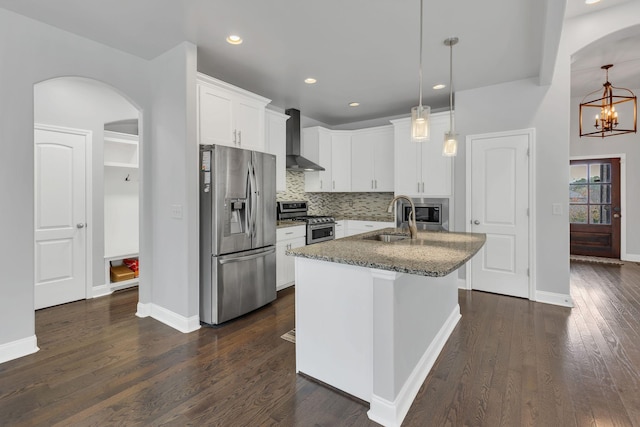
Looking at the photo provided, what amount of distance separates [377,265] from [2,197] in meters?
2.77

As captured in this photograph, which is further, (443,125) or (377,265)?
(443,125)

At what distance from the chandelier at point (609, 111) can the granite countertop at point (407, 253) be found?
3.89 m

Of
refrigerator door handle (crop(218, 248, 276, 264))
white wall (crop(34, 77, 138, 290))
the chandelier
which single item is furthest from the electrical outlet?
the chandelier

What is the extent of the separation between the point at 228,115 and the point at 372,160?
260cm

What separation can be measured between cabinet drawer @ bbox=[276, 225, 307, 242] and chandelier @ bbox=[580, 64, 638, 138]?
14.7 feet

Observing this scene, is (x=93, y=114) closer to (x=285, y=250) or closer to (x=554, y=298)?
(x=285, y=250)

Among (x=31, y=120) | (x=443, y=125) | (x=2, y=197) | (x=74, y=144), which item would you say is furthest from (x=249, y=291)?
(x=443, y=125)

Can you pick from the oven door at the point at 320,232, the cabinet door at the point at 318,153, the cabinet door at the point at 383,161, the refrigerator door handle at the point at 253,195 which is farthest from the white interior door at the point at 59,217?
the cabinet door at the point at 383,161

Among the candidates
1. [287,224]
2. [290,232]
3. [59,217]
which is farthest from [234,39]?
[59,217]

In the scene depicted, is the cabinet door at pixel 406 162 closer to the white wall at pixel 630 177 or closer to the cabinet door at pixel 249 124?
the cabinet door at pixel 249 124

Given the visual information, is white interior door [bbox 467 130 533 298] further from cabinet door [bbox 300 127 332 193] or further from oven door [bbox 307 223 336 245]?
cabinet door [bbox 300 127 332 193]

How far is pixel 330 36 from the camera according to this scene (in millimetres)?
Answer: 2826

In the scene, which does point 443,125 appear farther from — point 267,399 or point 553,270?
point 267,399

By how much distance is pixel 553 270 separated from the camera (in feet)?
12.0
